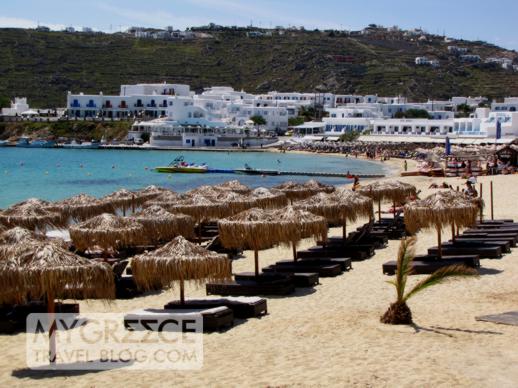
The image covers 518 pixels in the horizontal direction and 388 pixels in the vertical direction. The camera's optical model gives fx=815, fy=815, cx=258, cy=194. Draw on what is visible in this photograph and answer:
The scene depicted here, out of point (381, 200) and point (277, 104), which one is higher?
point (277, 104)

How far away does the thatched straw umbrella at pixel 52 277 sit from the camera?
10.1m

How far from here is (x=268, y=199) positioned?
74.7 feet

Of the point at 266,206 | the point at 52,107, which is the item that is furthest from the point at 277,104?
the point at 266,206

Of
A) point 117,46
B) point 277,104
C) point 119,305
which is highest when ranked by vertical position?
point 117,46

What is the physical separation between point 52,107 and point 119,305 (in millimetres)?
126320

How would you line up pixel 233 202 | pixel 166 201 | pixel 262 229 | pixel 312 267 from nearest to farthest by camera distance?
pixel 262 229
pixel 312 267
pixel 233 202
pixel 166 201

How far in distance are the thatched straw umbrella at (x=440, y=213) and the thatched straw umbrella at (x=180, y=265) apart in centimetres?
533

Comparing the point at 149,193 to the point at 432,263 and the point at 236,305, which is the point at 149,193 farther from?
the point at 236,305

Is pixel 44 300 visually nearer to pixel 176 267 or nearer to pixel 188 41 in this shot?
pixel 176 267

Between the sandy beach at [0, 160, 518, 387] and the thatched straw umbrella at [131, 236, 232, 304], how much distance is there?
37.1 inches

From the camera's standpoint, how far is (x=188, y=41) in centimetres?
18438

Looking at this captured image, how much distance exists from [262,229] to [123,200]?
28.0ft

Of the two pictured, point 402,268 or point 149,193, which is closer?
point 402,268

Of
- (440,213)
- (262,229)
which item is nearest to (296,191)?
(440,213)
